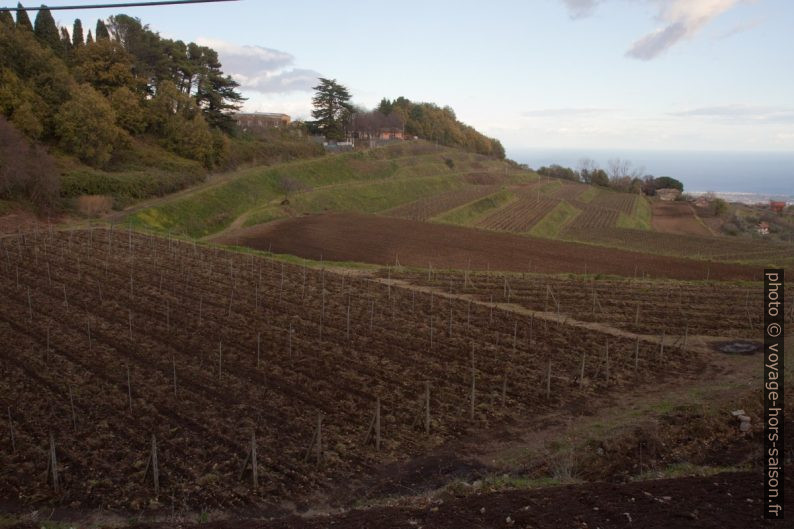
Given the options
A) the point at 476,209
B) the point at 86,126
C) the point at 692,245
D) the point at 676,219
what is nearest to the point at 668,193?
the point at 676,219

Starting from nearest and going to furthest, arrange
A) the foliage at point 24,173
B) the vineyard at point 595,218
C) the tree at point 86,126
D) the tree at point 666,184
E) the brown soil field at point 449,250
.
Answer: the brown soil field at point 449,250 < the foliage at point 24,173 < the tree at point 86,126 < the vineyard at point 595,218 < the tree at point 666,184

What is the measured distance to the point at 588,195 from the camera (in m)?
82.5

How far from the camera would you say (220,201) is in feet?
148

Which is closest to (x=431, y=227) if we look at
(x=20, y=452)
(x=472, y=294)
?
(x=472, y=294)

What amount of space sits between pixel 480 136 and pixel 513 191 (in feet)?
208

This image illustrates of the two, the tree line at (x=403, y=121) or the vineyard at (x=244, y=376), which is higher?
the tree line at (x=403, y=121)

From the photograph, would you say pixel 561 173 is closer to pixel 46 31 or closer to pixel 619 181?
pixel 619 181

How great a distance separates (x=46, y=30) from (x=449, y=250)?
147 ft

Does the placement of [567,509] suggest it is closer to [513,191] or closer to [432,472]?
[432,472]

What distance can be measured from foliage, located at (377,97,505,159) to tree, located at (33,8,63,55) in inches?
2577

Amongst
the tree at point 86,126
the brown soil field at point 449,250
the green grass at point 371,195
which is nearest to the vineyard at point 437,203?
the green grass at point 371,195

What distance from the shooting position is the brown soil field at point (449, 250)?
3238 cm

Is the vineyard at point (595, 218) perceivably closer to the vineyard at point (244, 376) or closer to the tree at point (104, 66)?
the vineyard at point (244, 376)

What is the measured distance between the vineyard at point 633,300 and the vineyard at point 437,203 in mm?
25354
